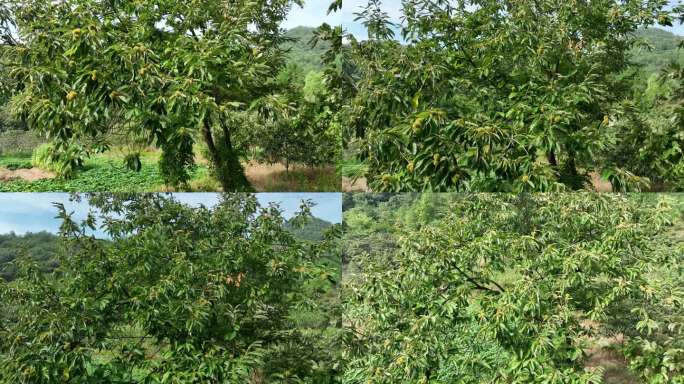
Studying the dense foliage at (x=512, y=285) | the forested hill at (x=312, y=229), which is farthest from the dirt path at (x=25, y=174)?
the dense foliage at (x=512, y=285)

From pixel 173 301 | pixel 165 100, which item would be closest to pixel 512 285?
pixel 173 301

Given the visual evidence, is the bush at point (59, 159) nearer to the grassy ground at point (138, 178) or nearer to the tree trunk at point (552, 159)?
the grassy ground at point (138, 178)

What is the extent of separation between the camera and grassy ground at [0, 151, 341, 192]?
2812 mm

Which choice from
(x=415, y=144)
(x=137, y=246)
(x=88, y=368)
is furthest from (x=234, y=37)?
(x=88, y=368)

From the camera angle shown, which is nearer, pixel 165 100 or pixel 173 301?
pixel 165 100

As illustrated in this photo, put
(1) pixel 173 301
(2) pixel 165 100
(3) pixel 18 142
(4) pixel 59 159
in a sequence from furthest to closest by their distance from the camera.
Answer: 1. (3) pixel 18 142
2. (1) pixel 173 301
3. (4) pixel 59 159
4. (2) pixel 165 100

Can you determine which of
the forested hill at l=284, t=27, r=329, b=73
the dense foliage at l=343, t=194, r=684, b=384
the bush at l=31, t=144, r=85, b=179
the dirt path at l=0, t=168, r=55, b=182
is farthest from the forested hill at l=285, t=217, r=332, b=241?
the dirt path at l=0, t=168, r=55, b=182

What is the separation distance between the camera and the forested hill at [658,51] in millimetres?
3301

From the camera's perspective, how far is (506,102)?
112 inches

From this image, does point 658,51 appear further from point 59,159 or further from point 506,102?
point 59,159

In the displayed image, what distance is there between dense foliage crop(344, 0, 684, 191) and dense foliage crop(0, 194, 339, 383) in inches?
26.9

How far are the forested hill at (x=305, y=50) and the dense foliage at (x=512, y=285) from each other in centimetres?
80

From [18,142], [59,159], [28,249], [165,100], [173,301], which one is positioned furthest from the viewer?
[28,249]

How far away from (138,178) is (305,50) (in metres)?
1.09
